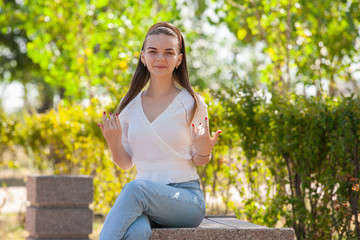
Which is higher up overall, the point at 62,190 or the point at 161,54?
the point at 161,54

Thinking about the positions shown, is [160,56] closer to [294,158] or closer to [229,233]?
[229,233]

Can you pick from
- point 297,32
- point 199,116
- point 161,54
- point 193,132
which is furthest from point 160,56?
point 297,32

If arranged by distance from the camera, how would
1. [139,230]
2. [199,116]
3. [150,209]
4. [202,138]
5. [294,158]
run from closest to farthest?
[139,230], [150,209], [202,138], [199,116], [294,158]

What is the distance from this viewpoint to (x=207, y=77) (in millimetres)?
19859

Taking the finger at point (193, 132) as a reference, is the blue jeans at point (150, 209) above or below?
below

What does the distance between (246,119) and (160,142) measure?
7.56 feet

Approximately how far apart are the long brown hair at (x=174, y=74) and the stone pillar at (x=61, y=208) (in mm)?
2551

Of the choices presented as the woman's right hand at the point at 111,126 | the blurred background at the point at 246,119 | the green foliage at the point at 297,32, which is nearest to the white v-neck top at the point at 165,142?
the woman's right hand at the point at 111,126

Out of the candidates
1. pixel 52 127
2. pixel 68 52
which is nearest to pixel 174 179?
pixel 52 127

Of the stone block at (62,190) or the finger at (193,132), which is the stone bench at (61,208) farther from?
the finger at (193,132)

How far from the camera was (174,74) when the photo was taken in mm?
3355

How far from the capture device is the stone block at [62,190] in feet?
18.7

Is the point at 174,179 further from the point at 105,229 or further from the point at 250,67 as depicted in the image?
the point at 250,67

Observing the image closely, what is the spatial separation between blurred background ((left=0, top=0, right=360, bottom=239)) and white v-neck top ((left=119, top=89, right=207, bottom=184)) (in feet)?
4.65
